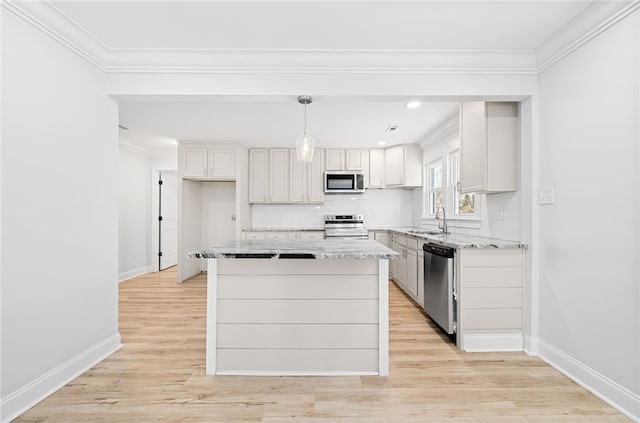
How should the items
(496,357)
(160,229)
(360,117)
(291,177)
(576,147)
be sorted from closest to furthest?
(576,147) < (496,357) < (360,117) < (291,177) < (160,229)

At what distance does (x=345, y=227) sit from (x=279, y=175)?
4.99ft

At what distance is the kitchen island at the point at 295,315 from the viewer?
2.20 meters

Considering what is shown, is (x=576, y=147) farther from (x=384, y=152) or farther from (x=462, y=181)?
(x=384, y=152)

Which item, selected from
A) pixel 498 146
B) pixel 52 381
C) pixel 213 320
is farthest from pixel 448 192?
pixel 52 381

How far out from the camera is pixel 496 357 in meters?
2.47

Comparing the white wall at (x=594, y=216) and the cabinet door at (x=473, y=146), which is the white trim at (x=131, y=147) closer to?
the cabinet door at (x=473, y=146)

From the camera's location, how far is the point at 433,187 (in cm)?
502

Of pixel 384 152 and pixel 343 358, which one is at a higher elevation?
pixel 384 152

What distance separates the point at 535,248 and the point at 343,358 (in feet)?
5.83

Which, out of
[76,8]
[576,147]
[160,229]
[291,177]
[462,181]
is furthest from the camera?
[160,229]

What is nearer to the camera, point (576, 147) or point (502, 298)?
point (576, 147)

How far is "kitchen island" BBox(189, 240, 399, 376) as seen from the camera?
2.20m

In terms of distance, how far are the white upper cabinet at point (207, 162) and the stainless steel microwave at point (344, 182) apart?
166cm

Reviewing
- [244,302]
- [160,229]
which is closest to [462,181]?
[244,302]
